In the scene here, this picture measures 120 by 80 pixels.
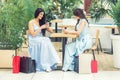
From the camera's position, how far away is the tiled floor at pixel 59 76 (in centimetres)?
587

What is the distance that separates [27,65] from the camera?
6270 mm

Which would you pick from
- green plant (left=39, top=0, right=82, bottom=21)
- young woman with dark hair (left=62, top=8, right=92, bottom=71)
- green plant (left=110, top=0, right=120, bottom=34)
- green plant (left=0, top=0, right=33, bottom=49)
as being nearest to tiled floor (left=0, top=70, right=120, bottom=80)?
young woman with dark hair (left=62, top=8, right=92, bottom=71)

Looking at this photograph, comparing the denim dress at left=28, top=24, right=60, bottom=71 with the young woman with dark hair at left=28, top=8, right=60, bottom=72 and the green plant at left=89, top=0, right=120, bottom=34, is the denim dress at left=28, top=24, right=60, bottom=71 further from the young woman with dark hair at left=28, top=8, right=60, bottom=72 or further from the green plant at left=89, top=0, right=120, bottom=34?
the green plant at left=89, top=0, right=120, bottom=34

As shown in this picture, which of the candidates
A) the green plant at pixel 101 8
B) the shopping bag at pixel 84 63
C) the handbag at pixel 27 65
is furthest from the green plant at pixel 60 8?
the shopping bag at pixel 84 63

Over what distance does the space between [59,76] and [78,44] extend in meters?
0.82

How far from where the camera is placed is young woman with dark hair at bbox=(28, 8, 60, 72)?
643 centimetres

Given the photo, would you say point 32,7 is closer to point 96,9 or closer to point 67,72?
point 67,72

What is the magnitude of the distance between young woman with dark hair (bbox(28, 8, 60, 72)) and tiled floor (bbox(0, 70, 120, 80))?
0.24 metres

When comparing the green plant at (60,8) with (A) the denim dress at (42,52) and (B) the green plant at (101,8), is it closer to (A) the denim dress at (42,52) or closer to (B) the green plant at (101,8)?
(B) the green plant at (101,8)

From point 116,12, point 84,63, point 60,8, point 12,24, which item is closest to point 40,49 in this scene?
point 12,24

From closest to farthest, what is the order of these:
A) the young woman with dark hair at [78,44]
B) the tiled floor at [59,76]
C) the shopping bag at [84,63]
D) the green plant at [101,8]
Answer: the tiled floor at [59,76] < the shopping bag at [84,63] < the young woman with dark hair at [78,44] < the green plant at [101,8]

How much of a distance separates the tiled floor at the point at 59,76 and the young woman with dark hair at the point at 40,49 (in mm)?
235

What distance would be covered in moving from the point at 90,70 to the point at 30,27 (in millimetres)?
1422

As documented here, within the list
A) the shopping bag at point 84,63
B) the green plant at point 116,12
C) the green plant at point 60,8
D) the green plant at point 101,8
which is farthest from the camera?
the green plant at point 60,8
